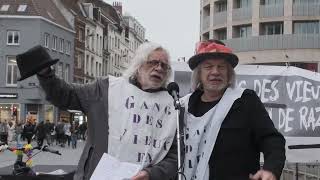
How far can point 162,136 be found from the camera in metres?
3.96

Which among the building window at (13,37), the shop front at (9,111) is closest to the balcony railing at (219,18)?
the building window at (13,37)

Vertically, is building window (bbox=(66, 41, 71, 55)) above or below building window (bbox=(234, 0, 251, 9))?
below

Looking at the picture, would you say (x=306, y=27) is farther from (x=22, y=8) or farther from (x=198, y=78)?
(x=198, y=78)

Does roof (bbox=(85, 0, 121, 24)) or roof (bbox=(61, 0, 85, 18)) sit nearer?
roof (bbox=(61, 0, 85, 18))

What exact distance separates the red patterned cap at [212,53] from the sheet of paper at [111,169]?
754 millimetres

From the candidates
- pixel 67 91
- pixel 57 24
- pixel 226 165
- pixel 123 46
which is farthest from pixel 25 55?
pixel 123 46

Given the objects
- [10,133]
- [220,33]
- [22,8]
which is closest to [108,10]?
[22,8]

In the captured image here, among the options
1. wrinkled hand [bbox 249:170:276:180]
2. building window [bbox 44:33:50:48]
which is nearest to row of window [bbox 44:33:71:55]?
building window [bbox 44:33:50:48]

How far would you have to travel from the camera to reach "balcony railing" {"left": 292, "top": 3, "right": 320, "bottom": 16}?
45.6 m

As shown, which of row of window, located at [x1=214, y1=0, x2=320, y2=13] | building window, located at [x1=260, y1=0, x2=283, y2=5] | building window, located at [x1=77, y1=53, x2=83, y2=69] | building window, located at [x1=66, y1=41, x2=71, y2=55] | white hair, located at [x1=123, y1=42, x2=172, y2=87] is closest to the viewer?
white hair, located at [x1=123, y1=42, x2=172, y2=87]

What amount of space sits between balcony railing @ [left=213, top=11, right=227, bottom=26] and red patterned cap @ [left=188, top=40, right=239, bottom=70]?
4659 centimetres

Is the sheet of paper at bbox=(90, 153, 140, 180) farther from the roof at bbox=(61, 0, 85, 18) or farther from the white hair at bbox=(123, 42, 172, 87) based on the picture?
the roof at bbox=(61, 0, 85, 18)

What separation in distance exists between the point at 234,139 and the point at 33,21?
48.1 metres

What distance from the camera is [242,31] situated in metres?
49.3
